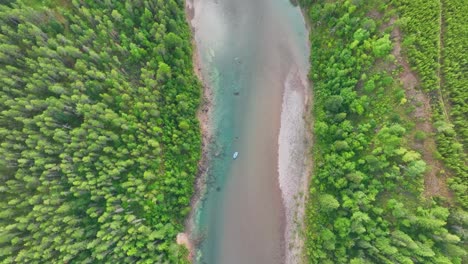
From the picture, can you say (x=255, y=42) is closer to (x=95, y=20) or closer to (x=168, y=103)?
(x=168, y=103)

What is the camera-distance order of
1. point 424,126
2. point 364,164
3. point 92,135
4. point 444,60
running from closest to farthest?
point 92,135, point 424,126, point 364,164, point 444,60

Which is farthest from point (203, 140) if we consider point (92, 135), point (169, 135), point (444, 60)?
point (444, 60)

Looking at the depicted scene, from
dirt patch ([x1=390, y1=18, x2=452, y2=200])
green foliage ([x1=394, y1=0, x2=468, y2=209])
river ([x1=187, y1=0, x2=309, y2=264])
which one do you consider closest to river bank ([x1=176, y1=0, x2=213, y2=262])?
river ([x1=187, y1=0, x2=309, y2=264])

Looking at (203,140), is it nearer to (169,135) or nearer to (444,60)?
(169,135)

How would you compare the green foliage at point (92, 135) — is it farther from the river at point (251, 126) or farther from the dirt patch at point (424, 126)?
the dirt patch at point (424, 126)

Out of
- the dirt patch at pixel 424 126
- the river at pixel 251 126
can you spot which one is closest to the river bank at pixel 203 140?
the river at pixel 251 126

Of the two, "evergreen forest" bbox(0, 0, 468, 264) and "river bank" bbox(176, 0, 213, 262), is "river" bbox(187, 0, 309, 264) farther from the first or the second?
"evergreen forest" bbox(0, 0, 468, 264)

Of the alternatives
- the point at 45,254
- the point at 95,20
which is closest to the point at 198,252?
the point at 45,254
